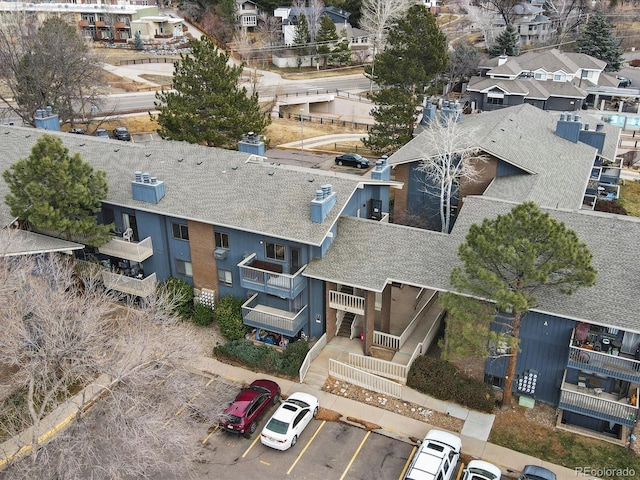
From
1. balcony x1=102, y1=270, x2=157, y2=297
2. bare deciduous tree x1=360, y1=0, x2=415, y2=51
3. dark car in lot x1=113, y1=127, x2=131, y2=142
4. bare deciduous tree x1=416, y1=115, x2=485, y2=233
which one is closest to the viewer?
balcony x1=102, y1=270, x2=157, y2=297

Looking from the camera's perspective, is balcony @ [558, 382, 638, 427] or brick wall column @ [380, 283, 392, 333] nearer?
balcony @ [558, 382, 638, 427]

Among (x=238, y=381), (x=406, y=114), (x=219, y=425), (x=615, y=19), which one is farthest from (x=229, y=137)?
(x=615, y=19)

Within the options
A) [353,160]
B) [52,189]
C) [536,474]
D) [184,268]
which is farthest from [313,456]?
[353,160]

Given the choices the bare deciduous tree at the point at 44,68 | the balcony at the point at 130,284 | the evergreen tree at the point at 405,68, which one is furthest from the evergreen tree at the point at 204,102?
the balcony at the point at 130,284

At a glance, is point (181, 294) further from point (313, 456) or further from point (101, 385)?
point (313, 456)

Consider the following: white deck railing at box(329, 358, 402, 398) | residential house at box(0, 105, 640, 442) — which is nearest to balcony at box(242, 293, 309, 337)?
residential house at box(0, 105, 640, 442)

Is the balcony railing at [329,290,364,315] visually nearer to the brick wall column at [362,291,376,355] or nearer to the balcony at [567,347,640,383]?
the brick wall column at [362,291,376,355]
